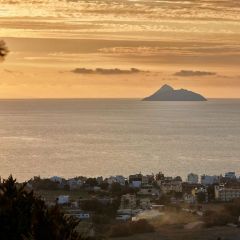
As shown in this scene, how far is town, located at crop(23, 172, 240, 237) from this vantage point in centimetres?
2159

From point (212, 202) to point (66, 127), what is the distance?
8269 centimetres

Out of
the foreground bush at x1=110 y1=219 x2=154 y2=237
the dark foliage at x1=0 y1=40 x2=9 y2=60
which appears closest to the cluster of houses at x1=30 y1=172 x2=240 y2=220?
the foreground bush at x1=110 y1=219 x2=154 y2=237

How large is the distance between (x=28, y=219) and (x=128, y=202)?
866 inches

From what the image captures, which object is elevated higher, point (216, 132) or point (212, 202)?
point (216, 132)

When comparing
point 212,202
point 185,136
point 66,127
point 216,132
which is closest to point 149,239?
point 212,202

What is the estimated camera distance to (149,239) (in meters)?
19.3

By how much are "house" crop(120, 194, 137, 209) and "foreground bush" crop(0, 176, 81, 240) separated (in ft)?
62.8

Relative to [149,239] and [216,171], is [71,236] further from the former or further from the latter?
[216,171]

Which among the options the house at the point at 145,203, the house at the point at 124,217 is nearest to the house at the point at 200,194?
the house at the point at 145,203

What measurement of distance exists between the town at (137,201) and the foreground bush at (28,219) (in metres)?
9.04

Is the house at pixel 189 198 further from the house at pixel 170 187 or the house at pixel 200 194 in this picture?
the house at pixel 170 187

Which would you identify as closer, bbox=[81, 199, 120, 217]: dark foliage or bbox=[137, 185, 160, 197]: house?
bbox=[81, 199, 120, 217]: dark foliage

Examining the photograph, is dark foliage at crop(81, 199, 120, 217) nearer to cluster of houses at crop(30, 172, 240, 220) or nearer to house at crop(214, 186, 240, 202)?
cluster of houses at crop(30, 172, 240, 220)

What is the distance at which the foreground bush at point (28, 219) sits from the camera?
6355 mm
